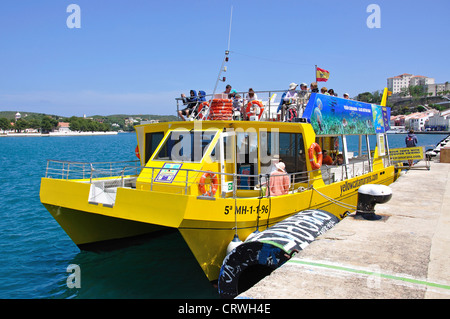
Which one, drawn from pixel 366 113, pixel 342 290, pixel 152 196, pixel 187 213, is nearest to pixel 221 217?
pixel 187 213

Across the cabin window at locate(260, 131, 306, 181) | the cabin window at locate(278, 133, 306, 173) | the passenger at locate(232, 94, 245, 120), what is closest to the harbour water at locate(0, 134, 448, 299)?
the cabin window at locate(260, 131, 306, 181)

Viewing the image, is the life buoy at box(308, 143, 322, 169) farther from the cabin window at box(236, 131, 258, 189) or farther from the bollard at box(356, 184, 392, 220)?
the bollard at box(356, 184, 392, 220)

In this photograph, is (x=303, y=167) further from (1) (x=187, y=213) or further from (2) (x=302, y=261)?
(2) (x=302, y=261)

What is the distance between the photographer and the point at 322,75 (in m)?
12.3

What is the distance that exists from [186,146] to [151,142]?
177 cm

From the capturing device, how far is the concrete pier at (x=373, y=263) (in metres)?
4.38

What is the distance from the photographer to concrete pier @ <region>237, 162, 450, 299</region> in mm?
4375

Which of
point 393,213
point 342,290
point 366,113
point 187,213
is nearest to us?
point 342,290

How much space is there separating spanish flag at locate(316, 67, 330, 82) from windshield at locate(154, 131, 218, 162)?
5.19 meters

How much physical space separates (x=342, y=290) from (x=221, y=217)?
10.6 ft

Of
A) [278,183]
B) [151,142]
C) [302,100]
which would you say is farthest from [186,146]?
[302,100]
